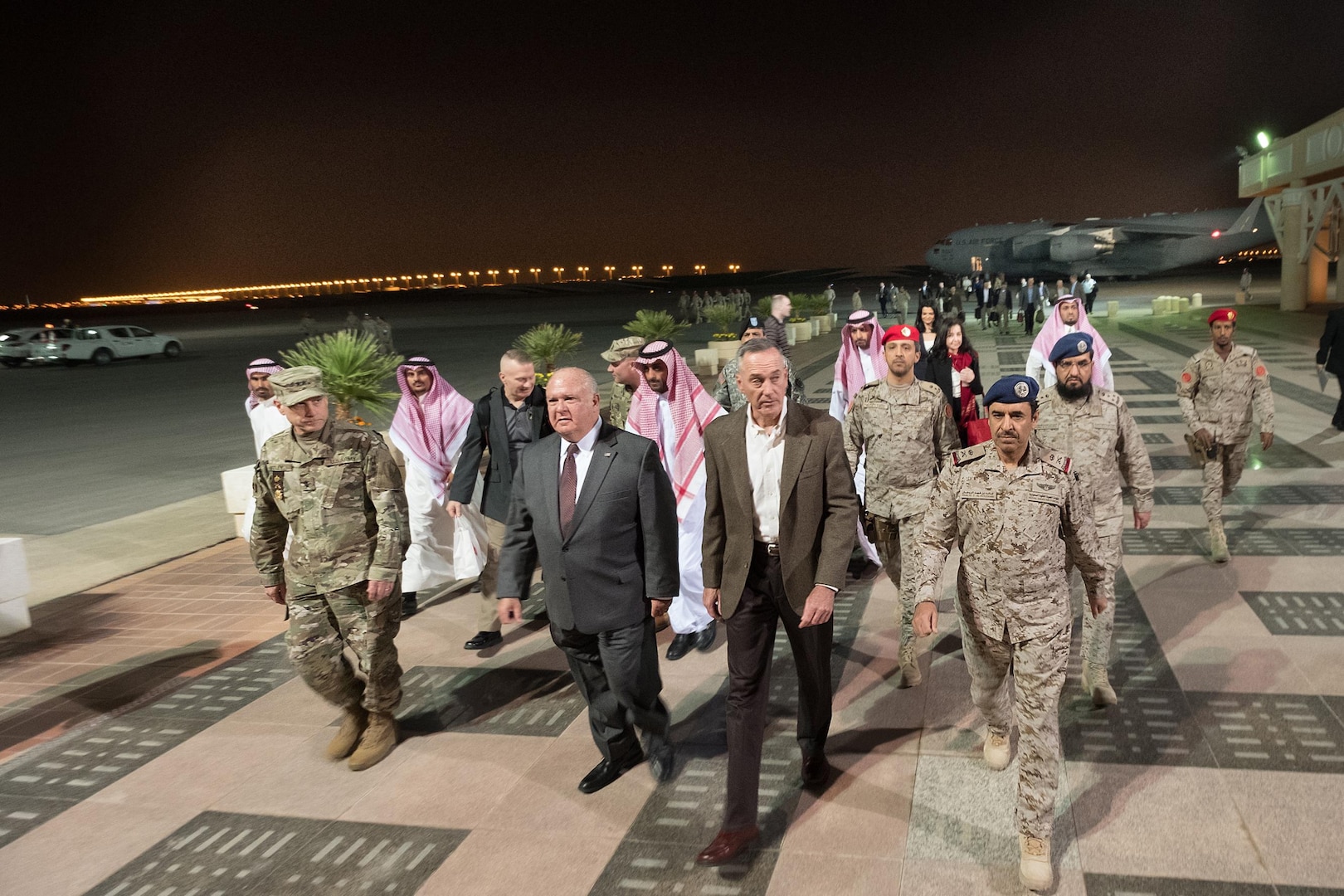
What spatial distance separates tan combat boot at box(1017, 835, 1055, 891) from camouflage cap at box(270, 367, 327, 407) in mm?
3644

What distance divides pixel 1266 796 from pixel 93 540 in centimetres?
1000

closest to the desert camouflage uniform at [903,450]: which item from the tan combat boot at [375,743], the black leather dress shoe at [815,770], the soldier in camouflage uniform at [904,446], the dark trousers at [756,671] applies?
the soldier in camouflage uniform at [904,446]

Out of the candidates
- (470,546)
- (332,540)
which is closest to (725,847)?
(332,540)

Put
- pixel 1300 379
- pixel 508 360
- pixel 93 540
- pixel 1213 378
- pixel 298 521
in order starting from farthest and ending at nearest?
1. pixel 1300 379
2. pixel 93 540
3. pixel 1213 378
4. pixel 508 360
5. pixel 298 521

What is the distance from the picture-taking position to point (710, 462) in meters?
4.10

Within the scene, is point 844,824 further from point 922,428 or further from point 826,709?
point 922,428


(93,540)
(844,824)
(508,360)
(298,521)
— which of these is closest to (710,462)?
(844,824)

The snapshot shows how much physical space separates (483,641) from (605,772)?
211 cm

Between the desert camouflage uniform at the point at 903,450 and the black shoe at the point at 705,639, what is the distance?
1.32 m

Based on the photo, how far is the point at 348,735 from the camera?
4918 millimetres

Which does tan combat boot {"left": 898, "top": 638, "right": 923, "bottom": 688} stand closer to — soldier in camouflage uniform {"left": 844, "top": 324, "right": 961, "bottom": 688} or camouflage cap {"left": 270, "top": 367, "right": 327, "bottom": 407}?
soldier in camouflage uniform {"left": 844, "top": 324, "right": 961, "bottom": 688}

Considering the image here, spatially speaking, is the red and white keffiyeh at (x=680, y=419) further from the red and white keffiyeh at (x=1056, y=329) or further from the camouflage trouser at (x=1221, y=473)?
the camouflage trouser at (x=1221, y=473)

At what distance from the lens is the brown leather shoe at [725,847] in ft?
12.3

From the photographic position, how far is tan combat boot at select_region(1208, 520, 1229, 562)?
23.0 feet
